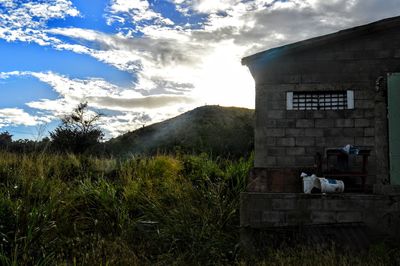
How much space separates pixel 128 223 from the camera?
754 centimetres

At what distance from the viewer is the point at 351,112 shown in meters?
11.0

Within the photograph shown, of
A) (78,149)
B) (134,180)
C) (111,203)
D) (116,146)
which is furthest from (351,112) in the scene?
(116,146)

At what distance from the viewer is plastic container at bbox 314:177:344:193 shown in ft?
21.8

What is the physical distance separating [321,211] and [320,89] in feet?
18.0

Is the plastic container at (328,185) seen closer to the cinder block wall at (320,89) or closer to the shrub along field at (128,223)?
the shrub along field at (128,223)

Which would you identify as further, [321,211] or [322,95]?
[322,95]

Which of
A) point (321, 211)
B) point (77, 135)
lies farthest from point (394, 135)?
point (77, 135)

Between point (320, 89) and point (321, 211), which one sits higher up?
point (320, 89)

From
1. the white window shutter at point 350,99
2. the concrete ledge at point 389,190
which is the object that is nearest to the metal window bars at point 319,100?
the white window shutter at point 350,99

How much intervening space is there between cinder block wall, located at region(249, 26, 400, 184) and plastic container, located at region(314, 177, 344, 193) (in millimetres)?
4172

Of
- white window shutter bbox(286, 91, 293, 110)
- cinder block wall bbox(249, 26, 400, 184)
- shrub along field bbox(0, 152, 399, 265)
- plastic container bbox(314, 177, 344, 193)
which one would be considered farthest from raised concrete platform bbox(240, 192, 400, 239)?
white window shutter bbox(286, 91, 293, 110)

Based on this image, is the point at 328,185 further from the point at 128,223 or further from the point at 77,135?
the point at 77,135

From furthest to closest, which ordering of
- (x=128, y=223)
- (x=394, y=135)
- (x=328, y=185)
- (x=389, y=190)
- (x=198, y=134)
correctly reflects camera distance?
1. (x=198, y=134)
2. (x=128, y=223)
3. (x=328, y=185)
4. (x=394, y=135)
5. (x=389, y=190)

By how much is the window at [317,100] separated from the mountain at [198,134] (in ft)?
44.4
